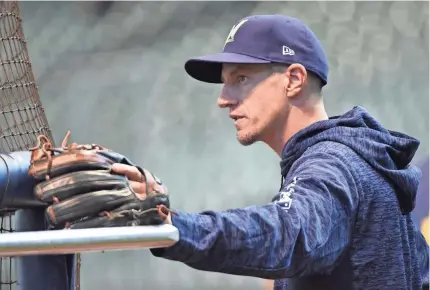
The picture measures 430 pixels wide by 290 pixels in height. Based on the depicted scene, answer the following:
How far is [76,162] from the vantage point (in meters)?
0.74

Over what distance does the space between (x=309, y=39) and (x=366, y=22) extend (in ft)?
5.03

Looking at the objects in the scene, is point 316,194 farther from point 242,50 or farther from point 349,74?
point 349,74

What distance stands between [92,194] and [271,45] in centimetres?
60

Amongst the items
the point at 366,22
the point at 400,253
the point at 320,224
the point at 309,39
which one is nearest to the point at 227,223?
the point at 320,224

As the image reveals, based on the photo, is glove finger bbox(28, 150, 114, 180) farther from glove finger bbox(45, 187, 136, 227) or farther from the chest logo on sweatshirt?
the chest logo on sweatshirt

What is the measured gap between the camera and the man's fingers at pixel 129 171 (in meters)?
0.74

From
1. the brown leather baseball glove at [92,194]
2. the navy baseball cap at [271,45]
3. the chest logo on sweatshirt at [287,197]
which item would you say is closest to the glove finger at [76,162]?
the brown leather baseball glove at [92,194]

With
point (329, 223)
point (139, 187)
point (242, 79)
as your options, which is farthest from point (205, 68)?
point (139, 187)

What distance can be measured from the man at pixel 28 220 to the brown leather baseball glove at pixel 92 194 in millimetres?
62

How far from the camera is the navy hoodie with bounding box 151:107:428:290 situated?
2.55ft

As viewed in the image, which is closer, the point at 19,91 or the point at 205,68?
the point at 205,68

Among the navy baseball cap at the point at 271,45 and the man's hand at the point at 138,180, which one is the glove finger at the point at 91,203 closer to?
the man's hand at the point at 138,180

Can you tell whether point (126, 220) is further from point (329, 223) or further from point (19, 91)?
point (19, 91)

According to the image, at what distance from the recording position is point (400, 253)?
Answer: 108cm
